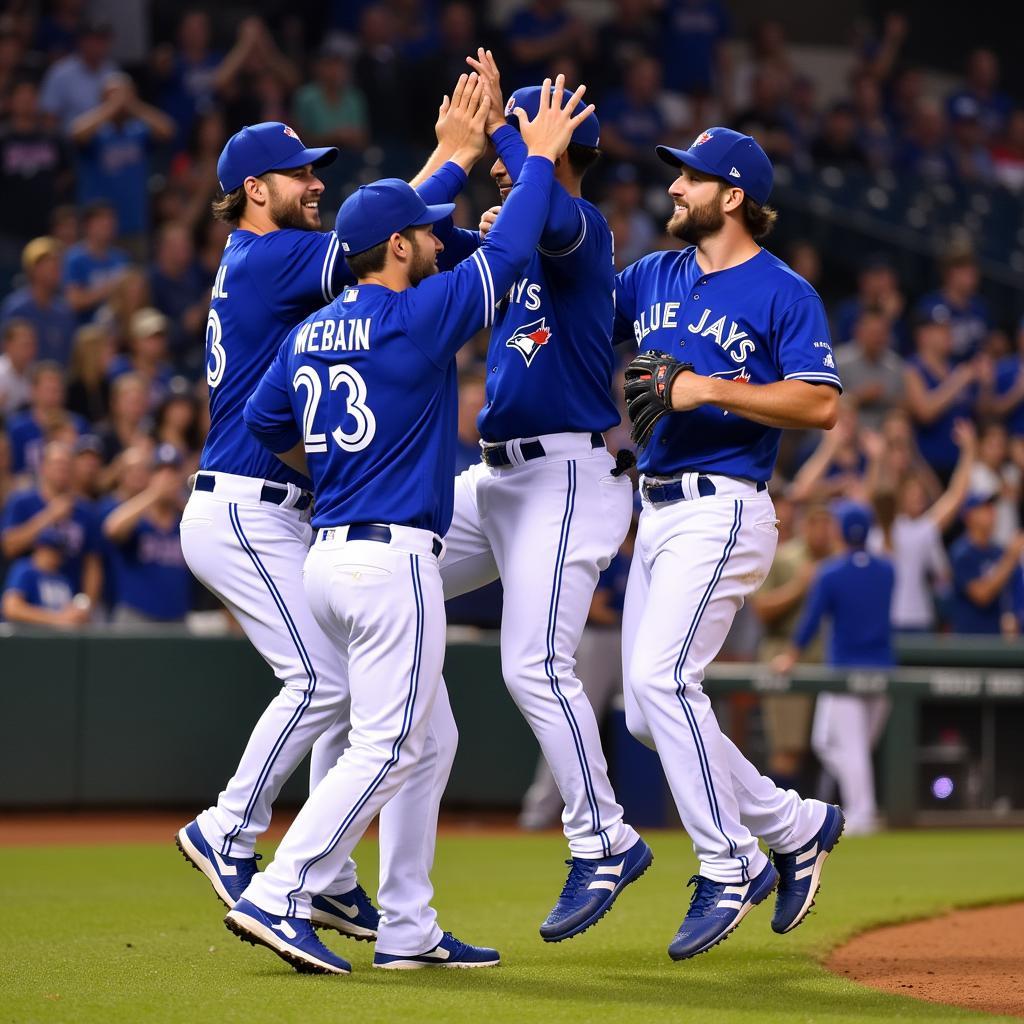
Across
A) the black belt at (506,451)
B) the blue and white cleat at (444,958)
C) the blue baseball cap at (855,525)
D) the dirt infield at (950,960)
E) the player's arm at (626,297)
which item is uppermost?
the player's arm at (626,297)

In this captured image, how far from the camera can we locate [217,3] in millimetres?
16391

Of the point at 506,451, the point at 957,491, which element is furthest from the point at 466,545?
the point at 957,491

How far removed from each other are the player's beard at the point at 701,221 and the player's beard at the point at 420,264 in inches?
32.4

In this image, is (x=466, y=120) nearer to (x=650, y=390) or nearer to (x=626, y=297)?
(x=626, y=297)

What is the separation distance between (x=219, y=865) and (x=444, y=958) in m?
0.75

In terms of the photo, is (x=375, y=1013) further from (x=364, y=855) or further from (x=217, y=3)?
(x=217, y=3)

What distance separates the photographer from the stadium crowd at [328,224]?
35.1 ft

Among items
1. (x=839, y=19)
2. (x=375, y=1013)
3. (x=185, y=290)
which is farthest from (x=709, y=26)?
(x=375, y=1013)

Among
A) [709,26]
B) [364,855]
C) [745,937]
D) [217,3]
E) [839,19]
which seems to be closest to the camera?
[745,937]

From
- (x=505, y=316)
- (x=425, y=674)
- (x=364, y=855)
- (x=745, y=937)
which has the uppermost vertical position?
(x=505, y=316)

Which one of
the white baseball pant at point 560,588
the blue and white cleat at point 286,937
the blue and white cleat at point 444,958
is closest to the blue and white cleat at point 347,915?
the blue and white cleat at point 444,958

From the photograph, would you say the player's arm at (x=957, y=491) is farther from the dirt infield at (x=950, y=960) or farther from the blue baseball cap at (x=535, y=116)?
the blue baseball cap at (x=535, y=116)

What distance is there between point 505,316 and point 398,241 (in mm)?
613

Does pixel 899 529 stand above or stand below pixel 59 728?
above
